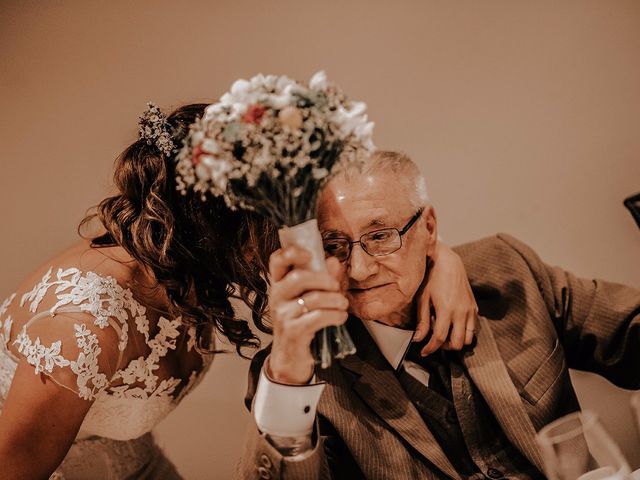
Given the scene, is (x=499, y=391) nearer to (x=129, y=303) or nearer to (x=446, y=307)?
(x=446, y=307)

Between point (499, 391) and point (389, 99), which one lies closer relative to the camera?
point (499, 391)

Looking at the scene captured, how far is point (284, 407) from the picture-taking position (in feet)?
4.03

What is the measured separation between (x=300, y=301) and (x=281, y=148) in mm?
328

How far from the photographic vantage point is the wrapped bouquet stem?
1.05m

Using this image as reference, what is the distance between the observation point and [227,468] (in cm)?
255

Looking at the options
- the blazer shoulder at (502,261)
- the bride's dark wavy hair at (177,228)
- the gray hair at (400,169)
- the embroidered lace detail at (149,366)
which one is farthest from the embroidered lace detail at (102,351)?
the blazer shoulder at (502,261)

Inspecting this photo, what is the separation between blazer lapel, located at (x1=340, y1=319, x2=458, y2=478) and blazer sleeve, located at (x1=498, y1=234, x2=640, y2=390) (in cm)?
66

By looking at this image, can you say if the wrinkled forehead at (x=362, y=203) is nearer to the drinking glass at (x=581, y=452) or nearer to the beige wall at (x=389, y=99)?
the drinking glass at (x=581, y=452)

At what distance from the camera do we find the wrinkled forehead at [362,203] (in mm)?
1585

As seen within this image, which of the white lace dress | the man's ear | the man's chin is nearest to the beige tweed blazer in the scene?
the man's chin

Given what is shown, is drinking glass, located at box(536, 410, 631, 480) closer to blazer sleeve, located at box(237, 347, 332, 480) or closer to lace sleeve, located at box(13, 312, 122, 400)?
blazer sleeve, located at box(237, 347, 332, 480)

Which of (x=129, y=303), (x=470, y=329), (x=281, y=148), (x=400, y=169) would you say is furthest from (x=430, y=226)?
(x=129, y=303)

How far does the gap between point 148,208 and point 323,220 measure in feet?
1.66

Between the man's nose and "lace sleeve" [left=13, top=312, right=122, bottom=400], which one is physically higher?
the man's nose
